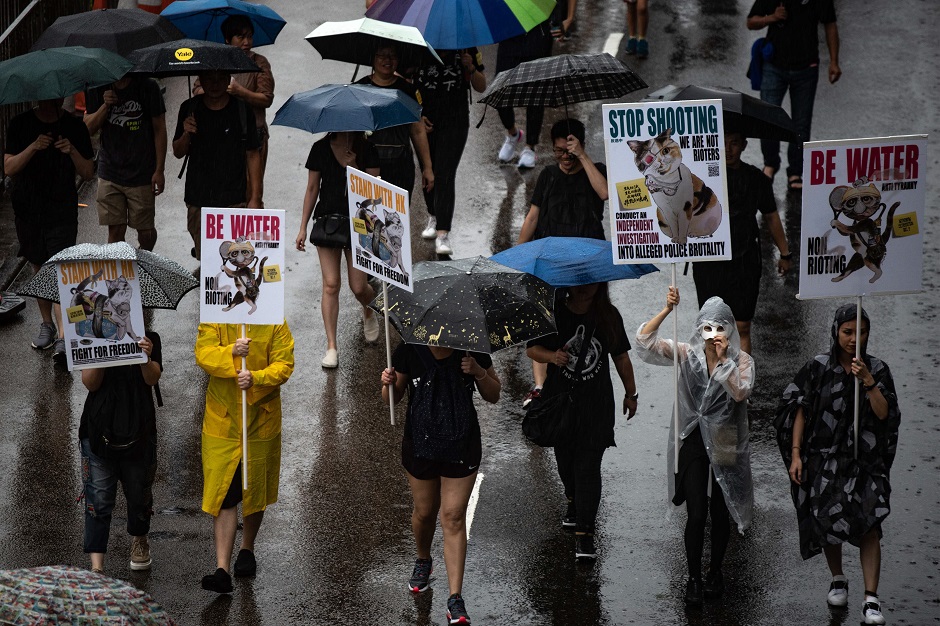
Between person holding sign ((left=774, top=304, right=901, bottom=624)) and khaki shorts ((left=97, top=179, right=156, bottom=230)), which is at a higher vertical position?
khaki shorts ((left=97, top=179, right=156, bottom=230))

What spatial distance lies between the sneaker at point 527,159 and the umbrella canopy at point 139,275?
677 centimetres

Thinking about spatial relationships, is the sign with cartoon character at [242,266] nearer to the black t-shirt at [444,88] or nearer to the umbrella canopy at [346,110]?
the umbrella canopy at [346,110]

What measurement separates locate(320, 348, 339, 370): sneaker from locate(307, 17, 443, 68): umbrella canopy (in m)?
2.43

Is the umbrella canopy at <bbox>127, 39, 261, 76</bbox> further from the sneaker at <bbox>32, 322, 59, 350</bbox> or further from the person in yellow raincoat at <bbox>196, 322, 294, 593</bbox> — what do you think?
the person in yellow raincoat at <bbox>196, 322, 294, 593</bbox>

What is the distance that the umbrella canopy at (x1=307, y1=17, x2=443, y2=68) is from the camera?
36.3ft

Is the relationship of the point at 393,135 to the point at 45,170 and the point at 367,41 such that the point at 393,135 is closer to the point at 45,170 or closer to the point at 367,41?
the point at 367,41

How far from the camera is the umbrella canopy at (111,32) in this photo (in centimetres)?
1154

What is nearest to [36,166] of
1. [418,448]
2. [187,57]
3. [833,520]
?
[187,57]

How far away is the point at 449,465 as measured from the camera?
7.74 m

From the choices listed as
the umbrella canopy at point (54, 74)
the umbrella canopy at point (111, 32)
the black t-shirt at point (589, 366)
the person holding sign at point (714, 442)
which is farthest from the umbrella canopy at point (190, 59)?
the person holding sign at point (714, 442)

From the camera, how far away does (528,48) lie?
14.2 metres

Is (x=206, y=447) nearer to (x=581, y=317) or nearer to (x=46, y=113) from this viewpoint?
(x=581, y=317)

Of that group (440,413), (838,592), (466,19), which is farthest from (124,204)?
(838,592)

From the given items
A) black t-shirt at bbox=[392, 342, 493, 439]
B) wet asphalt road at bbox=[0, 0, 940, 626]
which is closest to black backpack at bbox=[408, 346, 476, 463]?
black t-shirt at bbox=[392, 342, 493, 439]
